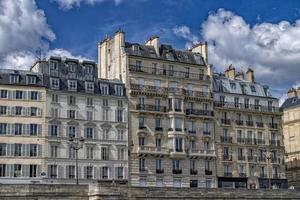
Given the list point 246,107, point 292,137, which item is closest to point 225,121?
point 246,107

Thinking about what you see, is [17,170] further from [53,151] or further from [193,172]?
[193,172]

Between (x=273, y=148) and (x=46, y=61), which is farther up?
(x=46, y=61)

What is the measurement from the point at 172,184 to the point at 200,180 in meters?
3.69

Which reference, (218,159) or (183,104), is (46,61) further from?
(218,159)

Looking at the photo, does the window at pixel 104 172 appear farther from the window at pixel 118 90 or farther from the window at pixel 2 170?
the window at pixel 2 170

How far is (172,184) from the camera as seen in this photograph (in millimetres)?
62188

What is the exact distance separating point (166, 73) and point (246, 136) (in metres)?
12.7

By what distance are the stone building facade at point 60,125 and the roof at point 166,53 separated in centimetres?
488

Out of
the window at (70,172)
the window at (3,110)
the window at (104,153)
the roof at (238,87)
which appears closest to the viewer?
the window at (3,110)

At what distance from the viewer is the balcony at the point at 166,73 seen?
63.0 metres

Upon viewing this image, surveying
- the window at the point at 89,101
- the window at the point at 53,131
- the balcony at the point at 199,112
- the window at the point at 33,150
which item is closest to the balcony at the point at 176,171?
the balcony at the point at 199,112

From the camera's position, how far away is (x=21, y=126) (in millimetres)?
55938

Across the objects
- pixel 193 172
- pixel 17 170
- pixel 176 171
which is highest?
pixel 17 170

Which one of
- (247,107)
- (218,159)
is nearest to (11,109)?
(218,159)
